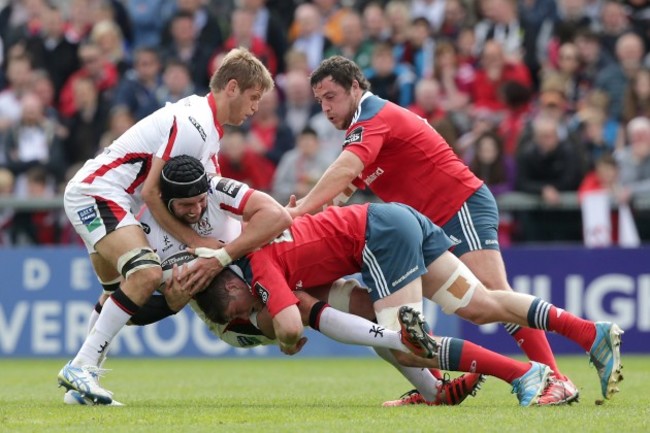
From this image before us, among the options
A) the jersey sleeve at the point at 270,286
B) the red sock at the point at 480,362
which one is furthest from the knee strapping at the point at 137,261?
the red sock at the point at 480,362

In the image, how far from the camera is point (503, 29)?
1831 cm

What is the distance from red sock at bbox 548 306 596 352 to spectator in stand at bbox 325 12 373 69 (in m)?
9.14

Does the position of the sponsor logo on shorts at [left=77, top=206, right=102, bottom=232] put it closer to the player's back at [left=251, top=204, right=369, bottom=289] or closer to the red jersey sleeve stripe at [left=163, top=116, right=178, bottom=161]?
the red jersey sleeve stripe at [left=163, top=116, right=178, bottom=161]

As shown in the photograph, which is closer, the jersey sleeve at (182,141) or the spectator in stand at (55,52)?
the jersey sleeve at (182,141)

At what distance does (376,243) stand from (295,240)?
0.58 meters

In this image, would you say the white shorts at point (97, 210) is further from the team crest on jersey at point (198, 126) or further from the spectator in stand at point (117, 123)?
the spectator in stand at point (117, 123)

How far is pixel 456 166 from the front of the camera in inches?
421

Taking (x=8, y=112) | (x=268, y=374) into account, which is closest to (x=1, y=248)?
(x=8, y=112)

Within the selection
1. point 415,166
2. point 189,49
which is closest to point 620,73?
point 189,49

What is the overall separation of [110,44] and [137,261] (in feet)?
33.5

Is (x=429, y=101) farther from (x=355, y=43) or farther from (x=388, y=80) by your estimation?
(x=355, y=43)

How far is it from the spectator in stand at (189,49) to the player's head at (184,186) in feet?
31.1

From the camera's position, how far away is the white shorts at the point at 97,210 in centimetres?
991

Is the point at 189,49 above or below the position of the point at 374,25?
below
